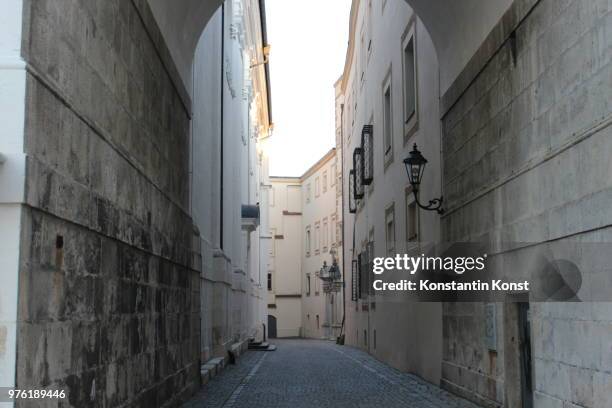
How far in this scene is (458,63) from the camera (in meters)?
11.2

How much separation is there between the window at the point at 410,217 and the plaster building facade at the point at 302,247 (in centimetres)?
3063

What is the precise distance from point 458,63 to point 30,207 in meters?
8.08

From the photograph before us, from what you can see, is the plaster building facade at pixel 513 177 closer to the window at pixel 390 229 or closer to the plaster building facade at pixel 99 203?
the window at pixel 390 229

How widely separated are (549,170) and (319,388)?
24.4ft

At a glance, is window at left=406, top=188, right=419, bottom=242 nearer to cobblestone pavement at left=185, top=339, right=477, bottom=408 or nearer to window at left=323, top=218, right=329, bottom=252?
cobblestone pavement at left=185, top=339, right=477, bottom=408

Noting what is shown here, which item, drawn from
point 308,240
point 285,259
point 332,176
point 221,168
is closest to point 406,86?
point 221,168

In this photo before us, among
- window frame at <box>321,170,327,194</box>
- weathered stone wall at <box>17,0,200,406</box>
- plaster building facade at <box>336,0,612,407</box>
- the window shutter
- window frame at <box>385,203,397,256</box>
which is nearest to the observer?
weathered stone wall at <box>17,0,200,406</box>

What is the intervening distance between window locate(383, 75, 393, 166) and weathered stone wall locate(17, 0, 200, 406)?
31.8 ft

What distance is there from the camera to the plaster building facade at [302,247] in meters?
50.5

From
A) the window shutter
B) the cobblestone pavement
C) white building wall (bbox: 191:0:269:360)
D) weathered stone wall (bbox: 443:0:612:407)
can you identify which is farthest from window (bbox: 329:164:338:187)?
weathered stone wall (bbox: 443:0:612:407)

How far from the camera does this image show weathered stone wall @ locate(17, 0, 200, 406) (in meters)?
4.53

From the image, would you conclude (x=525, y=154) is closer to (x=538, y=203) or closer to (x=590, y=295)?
(x=538, y=203)

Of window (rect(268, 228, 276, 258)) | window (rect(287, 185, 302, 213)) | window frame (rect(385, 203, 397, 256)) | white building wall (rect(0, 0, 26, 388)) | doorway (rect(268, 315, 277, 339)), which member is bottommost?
doorway (rect(268, 315, 277, 339))

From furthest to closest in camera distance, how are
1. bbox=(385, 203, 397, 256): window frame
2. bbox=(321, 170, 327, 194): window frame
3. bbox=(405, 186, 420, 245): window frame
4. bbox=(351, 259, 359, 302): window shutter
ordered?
bbox=(321, 170, 327, 194): window frame
bbox=(351, 259, 359, 302): window shutter
bbox=(385, 203, 397, 256): window frame
bbox=(405, 186, 420, 245): window frame
